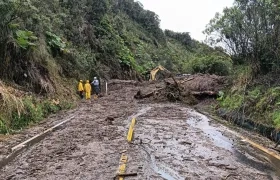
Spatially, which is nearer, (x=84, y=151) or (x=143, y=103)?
(x=84, y=151)

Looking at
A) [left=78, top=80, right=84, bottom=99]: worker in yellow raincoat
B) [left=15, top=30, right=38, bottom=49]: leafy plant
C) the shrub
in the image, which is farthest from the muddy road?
the shrub

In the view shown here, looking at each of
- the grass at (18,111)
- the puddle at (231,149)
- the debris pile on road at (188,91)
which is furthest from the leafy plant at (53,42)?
the puddle at (231,149)

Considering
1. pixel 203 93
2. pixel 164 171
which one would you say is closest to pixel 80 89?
pixel 203 93

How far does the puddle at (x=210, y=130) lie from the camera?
10.2 metres

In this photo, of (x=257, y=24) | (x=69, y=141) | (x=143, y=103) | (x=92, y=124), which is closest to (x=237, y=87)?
(x=257, y=24)

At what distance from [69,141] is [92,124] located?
122 inches

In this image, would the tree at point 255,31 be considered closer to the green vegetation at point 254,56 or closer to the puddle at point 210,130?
the green vegetation at point 254,56

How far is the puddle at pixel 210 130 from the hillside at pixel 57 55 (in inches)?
249

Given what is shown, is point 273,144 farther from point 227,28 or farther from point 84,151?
point 227,28

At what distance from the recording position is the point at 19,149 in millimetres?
9344

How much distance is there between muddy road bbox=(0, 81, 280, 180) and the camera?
7.13 m

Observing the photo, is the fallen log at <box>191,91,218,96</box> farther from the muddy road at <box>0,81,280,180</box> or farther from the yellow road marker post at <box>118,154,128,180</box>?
the yellow road marker post at <box>118,154,128,180</box>

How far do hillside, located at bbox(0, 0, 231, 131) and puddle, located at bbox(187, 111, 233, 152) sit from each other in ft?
20.7

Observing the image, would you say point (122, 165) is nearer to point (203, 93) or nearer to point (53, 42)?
point (203, 93)
